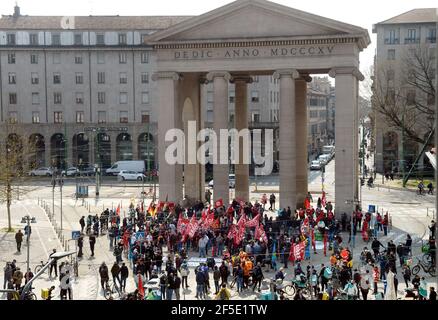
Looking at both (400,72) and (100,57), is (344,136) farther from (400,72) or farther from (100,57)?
(100,57)

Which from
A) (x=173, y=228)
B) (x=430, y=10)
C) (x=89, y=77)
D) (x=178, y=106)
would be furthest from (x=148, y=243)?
(x=430, y=10)

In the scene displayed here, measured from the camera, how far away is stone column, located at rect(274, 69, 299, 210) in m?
52.2

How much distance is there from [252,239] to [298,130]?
21.4 metres

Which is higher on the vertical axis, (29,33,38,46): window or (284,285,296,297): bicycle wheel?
(29,33,38,46): window

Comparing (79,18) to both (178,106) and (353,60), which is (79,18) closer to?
(178,106)

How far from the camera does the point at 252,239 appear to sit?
38719 mm

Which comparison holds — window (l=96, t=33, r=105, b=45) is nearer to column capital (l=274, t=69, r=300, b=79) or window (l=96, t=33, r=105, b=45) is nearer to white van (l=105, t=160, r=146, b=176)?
white van (l=105, t=160, r=146, b=176)

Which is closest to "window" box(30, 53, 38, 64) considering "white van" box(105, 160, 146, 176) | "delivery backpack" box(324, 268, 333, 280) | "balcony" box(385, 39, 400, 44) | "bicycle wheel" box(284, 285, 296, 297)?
"white van" box(105, 160, 146, 176)

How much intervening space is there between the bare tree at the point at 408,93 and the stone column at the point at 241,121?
1097 inches

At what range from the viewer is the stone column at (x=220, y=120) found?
53.8 meters

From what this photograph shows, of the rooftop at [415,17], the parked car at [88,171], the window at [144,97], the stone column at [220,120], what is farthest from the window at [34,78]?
the stone column at [220,120]

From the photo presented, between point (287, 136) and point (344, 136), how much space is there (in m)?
4.39

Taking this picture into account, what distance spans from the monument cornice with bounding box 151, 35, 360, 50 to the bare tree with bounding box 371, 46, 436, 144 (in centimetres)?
3222

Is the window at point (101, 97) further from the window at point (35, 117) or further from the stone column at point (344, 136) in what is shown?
the stone column at point (344, 136)
